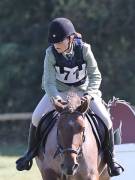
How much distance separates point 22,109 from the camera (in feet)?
85.7

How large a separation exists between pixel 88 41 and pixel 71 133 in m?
18.3

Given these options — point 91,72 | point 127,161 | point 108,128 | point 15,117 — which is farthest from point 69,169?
point 15,117

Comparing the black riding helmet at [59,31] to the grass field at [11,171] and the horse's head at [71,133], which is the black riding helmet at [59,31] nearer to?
the horse's head at [71,133]

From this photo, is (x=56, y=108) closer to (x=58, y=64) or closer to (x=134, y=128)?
(x=58, y=64)

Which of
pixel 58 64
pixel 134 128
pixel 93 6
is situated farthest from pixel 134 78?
pixel 58 64

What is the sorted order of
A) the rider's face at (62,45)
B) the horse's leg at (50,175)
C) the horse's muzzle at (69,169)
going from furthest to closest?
the rider's face at (62,45) < the horse's leg at (50,175) < the horse's muzzle at (69,169)

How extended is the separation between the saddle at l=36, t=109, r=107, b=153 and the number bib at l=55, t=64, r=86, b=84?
367mm

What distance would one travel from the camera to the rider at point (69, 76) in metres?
8.38

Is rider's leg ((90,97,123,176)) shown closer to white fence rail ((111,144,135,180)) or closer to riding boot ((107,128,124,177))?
riding boot ((107,128,124,177))

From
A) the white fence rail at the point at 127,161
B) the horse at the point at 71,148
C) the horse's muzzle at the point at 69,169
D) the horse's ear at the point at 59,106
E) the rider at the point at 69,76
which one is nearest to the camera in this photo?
the horse's muzzle at the point at 69,169

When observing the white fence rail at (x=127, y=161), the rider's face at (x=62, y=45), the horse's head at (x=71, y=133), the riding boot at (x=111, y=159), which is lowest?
the white fence rail at (x=127, y=161)

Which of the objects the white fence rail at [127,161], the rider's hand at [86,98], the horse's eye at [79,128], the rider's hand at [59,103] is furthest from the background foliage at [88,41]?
the horse's eye at [79,128]

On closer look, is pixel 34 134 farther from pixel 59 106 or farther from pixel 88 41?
pixel 88 41

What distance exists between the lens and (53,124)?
8.41m
